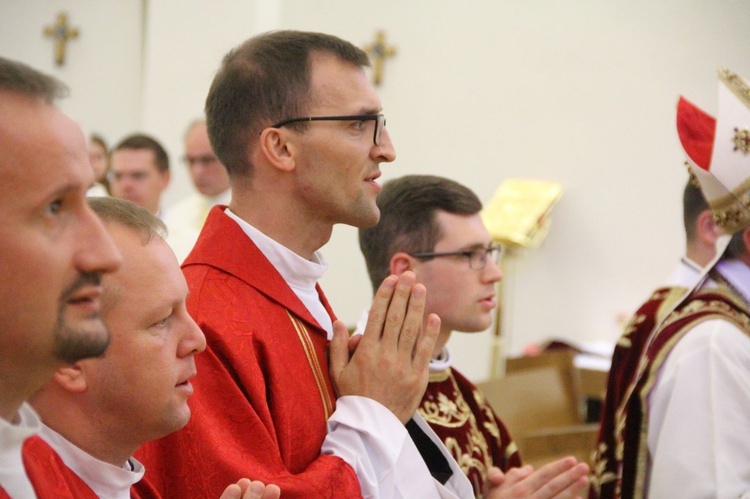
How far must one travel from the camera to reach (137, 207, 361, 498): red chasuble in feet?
6.72

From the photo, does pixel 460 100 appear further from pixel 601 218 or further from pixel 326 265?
pixel 326 265

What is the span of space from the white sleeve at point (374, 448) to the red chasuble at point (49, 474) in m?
0.66

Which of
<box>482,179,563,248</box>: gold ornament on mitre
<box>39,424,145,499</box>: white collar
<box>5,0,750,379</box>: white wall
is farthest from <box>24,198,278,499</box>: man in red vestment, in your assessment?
<box>482,179,563,248</box>: gold ornament on mitre

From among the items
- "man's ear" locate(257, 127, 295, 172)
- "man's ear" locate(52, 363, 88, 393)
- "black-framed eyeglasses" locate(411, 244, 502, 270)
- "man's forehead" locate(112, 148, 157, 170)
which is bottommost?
"man's forehead" locate(112, 148, 157, 170)

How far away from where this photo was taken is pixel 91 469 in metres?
1.74

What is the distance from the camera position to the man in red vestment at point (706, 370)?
9.41 ft

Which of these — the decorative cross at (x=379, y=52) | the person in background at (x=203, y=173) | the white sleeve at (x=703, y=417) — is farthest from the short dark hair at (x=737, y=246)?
the decorative cross at (x=379, y=52)

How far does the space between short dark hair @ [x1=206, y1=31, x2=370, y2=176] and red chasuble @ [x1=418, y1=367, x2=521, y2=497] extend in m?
1.01

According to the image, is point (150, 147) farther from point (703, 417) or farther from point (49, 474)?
point (49, 474)

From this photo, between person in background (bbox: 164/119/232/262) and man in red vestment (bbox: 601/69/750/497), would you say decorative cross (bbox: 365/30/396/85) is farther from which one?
man in red vestment (bbox: 601/69/750/497)

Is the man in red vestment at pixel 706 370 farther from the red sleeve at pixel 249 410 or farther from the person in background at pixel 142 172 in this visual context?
the person in background at pixel 142 172

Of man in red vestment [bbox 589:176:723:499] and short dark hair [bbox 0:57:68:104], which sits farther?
man in red vestment [bbox 589:176:723:499]

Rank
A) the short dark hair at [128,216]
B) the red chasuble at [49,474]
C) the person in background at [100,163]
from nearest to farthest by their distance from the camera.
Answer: the red chasuble at [49,474], the short dark hair at [128,216], the person in background at [100,163]

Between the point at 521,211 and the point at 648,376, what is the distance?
16.4 feet
